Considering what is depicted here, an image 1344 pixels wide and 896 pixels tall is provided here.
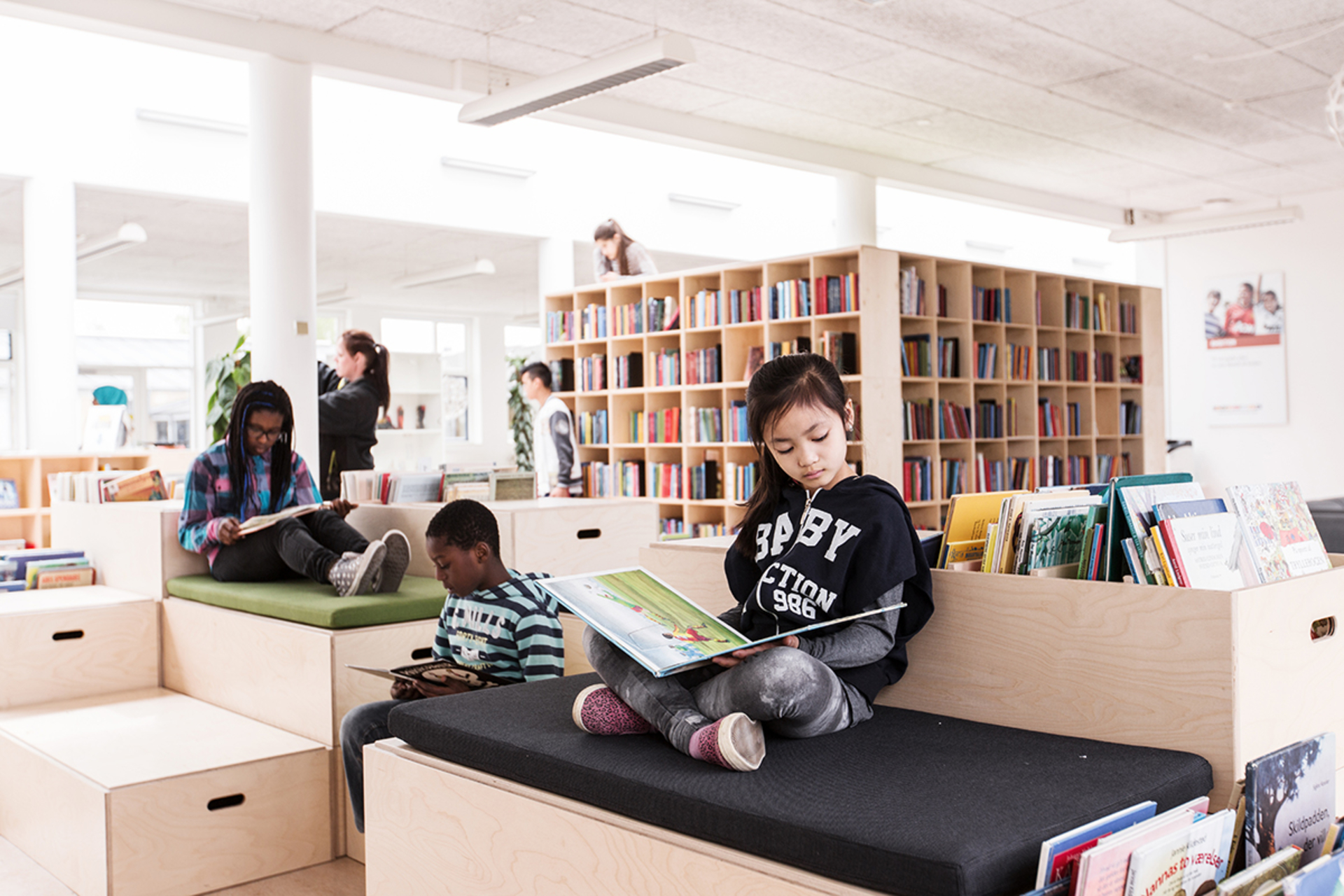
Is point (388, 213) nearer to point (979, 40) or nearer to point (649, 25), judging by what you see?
point (649, 25)

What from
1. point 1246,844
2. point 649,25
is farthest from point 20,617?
point 649,25

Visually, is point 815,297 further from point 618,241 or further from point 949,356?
point 618,241

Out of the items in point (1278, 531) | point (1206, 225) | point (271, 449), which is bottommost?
point (1278, 531)

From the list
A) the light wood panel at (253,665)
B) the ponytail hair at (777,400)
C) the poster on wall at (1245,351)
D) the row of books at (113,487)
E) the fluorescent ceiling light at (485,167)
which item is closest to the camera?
the ponytail hair at (777,400)

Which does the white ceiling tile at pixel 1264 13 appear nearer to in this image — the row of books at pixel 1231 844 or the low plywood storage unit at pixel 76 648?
the row of books at pixel 1231 844

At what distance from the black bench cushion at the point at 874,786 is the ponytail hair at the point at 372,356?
315cm

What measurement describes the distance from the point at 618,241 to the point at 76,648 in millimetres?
4136

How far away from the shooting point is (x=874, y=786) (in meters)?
1.54

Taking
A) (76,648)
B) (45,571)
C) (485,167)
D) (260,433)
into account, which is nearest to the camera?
(76,648)

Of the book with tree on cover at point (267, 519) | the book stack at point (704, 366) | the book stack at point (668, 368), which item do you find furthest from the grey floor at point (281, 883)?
the book stack at point (668, 368)

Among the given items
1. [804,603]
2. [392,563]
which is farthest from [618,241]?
[804,603]

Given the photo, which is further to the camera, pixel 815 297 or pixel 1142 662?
pixel 815 297

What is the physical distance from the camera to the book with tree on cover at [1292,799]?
4.92 ft

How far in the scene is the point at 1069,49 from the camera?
6324mm
